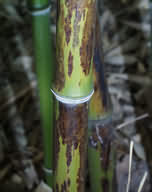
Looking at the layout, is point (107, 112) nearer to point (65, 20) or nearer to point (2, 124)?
point (65, 20)

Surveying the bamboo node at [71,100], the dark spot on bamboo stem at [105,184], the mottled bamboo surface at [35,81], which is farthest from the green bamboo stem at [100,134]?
the mottled bamboo surface at [35,81]

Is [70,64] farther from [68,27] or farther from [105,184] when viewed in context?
[105,184]

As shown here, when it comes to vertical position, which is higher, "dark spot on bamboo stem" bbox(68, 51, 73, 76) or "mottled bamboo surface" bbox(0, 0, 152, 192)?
"dark spot on bamboo stem" bbox(68, 51, 73, 76)

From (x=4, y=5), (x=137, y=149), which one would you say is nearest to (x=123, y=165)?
(x=137, y=149)

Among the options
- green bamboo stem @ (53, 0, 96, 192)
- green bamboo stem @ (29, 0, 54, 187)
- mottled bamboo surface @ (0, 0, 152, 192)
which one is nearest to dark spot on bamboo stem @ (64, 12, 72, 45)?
green bamboo stem @ (53, 0, 96, 192)

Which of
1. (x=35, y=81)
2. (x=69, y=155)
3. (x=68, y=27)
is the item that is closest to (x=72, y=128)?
(x=69, y=155)

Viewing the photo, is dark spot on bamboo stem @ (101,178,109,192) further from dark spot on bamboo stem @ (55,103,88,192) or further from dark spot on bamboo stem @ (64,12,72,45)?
dark spot on bamboo stem @ (64,12,72,45)

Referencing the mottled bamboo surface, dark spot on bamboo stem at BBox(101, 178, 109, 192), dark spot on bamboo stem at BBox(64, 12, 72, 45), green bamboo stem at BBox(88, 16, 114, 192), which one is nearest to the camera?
dark spot on bamboo stem at BBox(64, 12, 72, 45)
